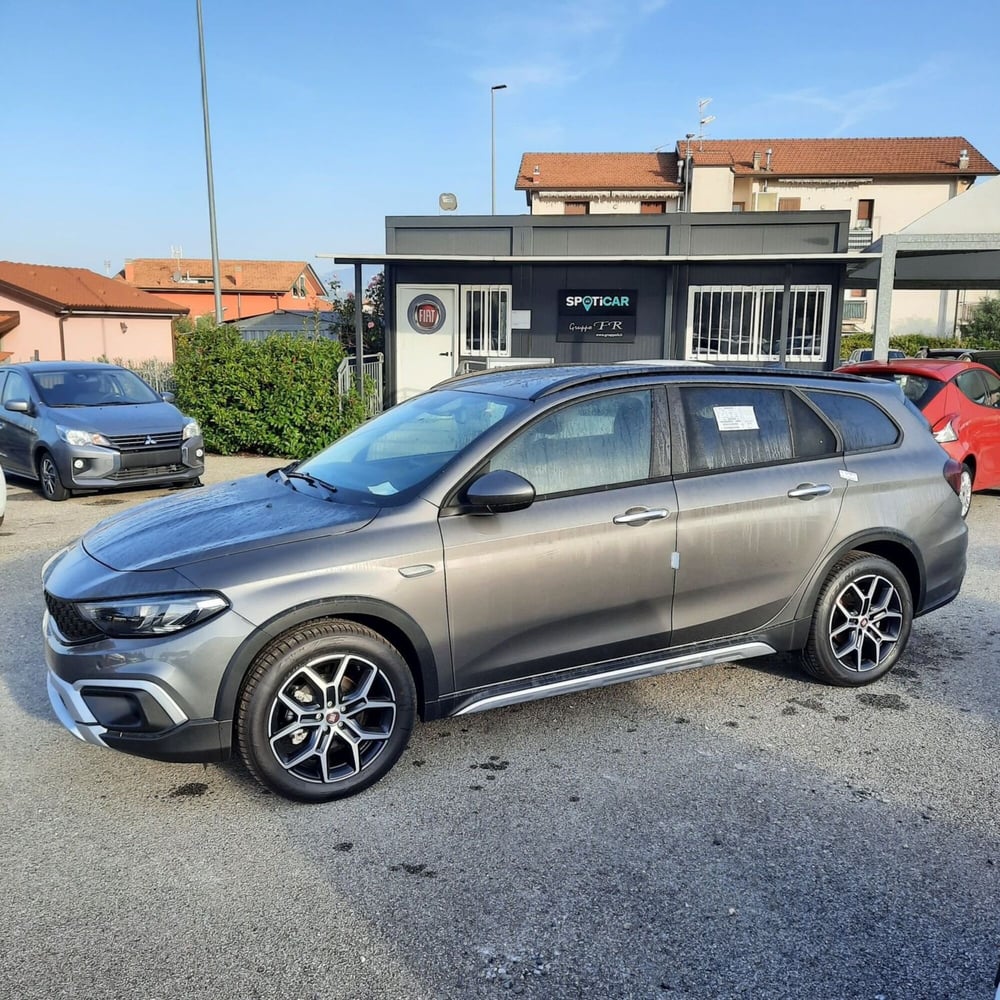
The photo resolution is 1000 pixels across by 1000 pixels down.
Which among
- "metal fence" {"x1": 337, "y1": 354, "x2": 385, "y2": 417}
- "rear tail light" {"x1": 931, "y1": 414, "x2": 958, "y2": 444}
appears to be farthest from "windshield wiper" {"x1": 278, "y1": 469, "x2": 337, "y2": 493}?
"metal fence" {"x1": 337, "y1": 354, "x2": 385, "y2": 417}

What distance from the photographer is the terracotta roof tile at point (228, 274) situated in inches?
2697

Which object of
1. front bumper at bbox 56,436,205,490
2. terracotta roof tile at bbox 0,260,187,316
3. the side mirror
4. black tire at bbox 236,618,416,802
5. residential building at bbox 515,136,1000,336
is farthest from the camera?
residential building at bbox 515,136,1000,336

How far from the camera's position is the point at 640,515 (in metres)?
3.93

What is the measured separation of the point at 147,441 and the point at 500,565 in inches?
303

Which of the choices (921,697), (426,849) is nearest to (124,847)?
(426,849)

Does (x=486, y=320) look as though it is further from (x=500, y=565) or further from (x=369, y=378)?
(x=500, y=565)

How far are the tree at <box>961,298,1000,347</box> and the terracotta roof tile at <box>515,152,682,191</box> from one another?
15.7 m

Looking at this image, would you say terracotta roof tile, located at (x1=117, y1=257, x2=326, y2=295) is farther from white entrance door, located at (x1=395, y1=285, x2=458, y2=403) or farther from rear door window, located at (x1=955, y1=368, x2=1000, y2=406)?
rear door window, located at (x1=955, y1=368, x2=1000, y2=406)

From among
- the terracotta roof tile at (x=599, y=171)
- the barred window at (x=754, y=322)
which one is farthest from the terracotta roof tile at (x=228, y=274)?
the barred window at (x=754, y=322)

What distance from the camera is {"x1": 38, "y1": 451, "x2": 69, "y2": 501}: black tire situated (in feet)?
32.9

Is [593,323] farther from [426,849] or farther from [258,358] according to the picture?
[426,849]

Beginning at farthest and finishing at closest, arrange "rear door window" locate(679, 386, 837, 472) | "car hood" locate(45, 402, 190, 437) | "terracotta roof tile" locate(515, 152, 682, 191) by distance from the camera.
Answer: "terracotta roof tile" locate(515, 152, 682, 191)
"car hood" locate(45, 402, 190, 437)
"rear door window" locate(679, 386, 837, 472)

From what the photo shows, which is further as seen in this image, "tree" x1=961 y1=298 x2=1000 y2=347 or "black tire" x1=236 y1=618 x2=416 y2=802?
"tree" x1=961 y1=298 x2=1000 y2=347

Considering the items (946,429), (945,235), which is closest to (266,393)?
(946,429)
